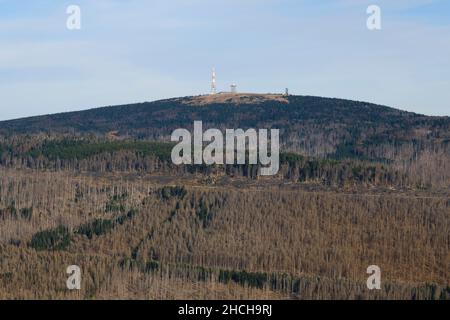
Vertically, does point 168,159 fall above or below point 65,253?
above
